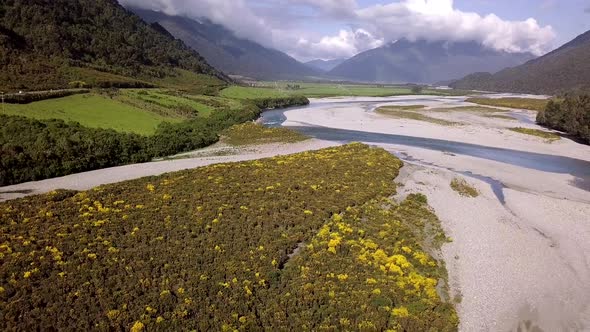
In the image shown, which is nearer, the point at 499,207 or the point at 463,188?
the point at 499,207

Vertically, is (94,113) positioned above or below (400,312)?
above

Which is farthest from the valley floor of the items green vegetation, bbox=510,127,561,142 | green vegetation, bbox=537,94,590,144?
green vegetation, bbox=537,94,590,144

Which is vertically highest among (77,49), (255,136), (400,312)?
(77,49)

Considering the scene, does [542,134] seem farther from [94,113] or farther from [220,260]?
[94,113]

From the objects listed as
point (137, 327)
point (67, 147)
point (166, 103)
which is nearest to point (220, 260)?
point (137, 327)

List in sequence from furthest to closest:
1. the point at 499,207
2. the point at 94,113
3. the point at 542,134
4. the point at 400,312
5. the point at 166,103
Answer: the point at 166,103, the point at 542,134, the point at 94,113, the point at 499,207, the point at 400,312

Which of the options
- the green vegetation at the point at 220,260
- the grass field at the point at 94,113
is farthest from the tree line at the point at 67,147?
the green vegetation at the point at 220,260

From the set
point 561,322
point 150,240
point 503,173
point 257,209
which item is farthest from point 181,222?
point 503,173
